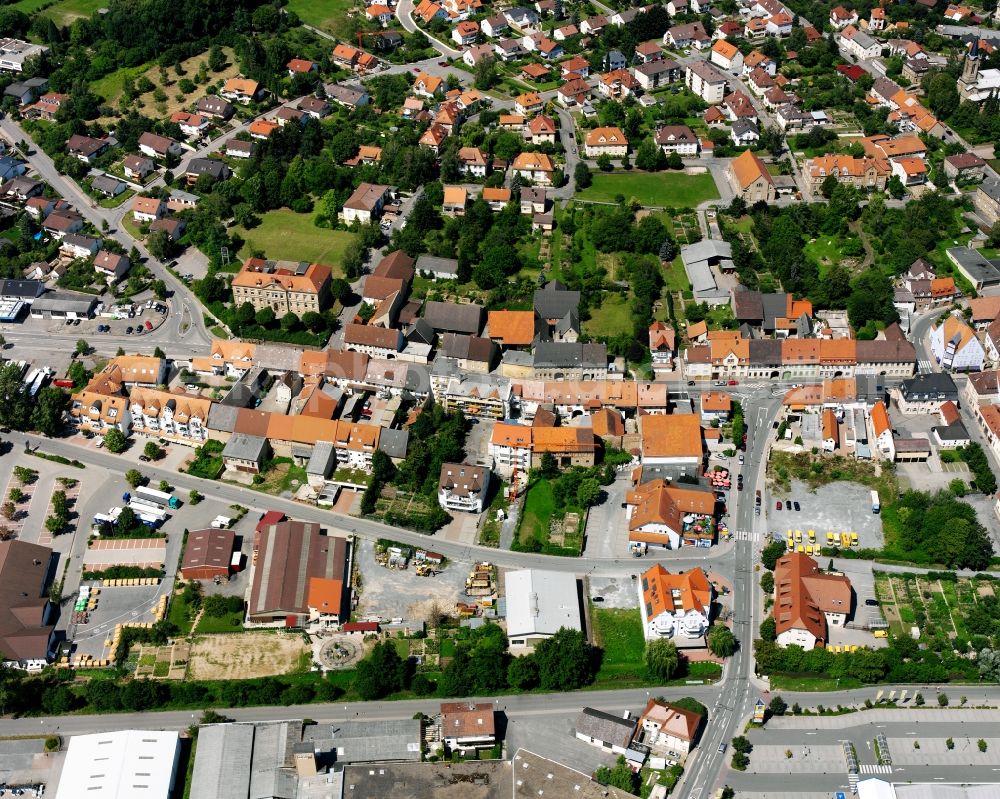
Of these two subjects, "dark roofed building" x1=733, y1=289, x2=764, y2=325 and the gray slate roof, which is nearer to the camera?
the gray slate roof

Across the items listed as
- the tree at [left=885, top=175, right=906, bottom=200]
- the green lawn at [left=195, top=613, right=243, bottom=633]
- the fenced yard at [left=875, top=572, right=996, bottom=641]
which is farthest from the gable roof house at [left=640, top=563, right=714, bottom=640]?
the tree at [left=885, top=175, right=906, bottom=200]

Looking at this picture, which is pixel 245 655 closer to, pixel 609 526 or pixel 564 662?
pixel 564 662

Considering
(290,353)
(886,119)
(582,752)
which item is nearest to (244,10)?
(290,353)

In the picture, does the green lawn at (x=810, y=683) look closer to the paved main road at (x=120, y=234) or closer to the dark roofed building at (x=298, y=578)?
the dark roofed building at (x=298, y=578)

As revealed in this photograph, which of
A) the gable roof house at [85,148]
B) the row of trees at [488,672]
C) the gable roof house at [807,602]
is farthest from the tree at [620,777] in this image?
the gable roof house at [85,148]

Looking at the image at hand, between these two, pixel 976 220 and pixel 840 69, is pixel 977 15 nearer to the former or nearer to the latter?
pixel 840 69

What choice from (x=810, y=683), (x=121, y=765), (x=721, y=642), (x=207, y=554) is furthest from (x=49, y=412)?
(x=810, y=683)

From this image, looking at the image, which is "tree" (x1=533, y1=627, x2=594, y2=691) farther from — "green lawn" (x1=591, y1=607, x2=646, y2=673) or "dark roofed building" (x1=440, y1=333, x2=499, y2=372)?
"dark roofed building" (x1=440, y1=333, x2=499, y2=372)
